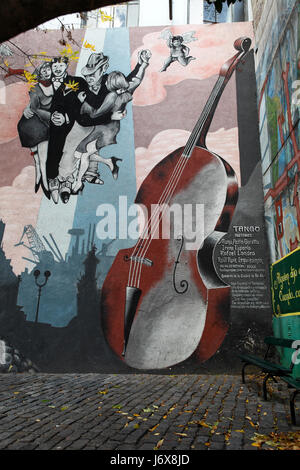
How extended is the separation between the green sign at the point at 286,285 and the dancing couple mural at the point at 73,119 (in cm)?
377

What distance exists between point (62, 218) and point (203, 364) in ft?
13.1

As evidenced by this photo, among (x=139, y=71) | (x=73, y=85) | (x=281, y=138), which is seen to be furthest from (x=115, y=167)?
(x=281, y=138)

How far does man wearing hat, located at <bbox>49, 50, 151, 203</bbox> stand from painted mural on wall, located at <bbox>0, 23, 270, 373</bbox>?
3 cm

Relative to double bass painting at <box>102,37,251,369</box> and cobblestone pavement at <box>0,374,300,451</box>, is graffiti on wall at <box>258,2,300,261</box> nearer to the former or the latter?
double bass painting at <box>102,37,251,369</box>

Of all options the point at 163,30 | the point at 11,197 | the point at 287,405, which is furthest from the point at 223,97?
the point at 287,405

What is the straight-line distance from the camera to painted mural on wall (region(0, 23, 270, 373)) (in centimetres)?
693

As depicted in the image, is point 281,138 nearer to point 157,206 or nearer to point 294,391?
point 157,206

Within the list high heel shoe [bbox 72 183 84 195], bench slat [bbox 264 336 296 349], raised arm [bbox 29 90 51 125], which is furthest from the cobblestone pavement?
raised arm [bbox 29 90 51 125]

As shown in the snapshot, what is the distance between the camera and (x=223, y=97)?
7.92 meters

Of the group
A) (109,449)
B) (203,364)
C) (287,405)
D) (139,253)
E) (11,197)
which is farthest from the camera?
(11,197)

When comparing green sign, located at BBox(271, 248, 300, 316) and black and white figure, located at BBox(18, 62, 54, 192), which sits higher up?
black and white figure, located at BBox(18, 62, 54, 192)

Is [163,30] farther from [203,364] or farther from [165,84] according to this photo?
[203,364]

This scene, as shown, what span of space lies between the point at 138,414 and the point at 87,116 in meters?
6.36

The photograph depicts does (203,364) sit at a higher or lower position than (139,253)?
lower
